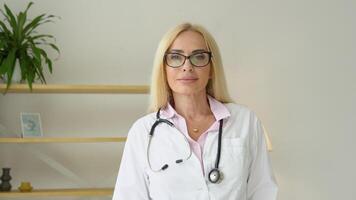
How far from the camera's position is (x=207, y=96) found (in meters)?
1.71

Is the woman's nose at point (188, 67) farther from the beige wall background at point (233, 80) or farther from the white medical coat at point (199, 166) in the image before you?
the beige wall background at point (233, 80)

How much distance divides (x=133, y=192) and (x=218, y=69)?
0.49 metres

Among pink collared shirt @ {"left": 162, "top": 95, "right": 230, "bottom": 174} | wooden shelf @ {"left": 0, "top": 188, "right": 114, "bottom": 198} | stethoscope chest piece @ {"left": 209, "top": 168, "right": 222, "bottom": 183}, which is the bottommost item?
wooden shelf @ {"left": 0, "top": 188, "right": 114, "bottom": 198}

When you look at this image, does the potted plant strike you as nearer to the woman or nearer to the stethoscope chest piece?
the woman

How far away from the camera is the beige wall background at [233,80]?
3.13 metres

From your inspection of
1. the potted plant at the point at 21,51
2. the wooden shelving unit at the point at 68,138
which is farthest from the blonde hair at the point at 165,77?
the potted plant at the point at 21,51

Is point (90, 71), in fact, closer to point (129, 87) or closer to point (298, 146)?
point (129, 87)

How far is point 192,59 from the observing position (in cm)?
161

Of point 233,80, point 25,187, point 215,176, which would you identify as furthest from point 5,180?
point 215,176

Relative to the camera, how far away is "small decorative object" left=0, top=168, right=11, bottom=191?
2.83 metres

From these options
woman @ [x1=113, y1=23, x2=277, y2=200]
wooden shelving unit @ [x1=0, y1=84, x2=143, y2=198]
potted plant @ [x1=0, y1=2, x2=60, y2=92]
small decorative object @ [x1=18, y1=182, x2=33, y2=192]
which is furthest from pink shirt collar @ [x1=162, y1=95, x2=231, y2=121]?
small decorative object @ [x1=18, y1=182, x2=33, y2=192]

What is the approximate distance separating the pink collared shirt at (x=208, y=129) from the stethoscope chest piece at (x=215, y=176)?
5 cm

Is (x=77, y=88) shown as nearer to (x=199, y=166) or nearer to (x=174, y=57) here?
(x=174, y=57)

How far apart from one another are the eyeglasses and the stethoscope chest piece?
0.35 meters
